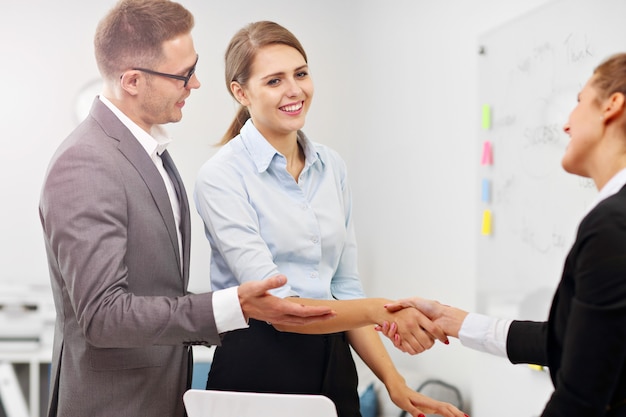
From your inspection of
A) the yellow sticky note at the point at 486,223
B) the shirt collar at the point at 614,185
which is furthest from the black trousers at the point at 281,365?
the yellow sticky note at the point at 486,223

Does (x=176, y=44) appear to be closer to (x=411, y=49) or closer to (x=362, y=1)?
(x=411, y=49)

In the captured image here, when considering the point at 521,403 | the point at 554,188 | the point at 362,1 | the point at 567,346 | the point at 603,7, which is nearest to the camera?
the point at 567,346

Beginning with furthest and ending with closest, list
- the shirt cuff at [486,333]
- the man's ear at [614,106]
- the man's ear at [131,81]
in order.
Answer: the man's ear at [131,81], the shirt cuff at [486,333], the man's ear at [614,106]

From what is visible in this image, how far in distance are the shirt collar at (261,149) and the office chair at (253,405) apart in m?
0.60

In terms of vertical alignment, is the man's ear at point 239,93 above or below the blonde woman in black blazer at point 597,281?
above

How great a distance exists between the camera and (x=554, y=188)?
2.46 meters

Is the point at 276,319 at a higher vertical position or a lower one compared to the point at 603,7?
lower

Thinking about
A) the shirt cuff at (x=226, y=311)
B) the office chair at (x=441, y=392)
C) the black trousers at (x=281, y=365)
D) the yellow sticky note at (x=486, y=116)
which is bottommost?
the office chair at (x=441, y=392)

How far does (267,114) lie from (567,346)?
101 centimetres

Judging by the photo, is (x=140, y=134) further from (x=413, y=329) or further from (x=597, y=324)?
(x=597, y=324)

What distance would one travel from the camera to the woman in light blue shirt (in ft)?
5.73

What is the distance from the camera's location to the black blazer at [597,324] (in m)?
1.09

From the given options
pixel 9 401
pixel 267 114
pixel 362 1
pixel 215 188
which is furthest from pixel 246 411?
pixel 362 1

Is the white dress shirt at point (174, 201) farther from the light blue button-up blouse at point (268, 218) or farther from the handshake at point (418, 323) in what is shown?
the handshake at point (418, 323)
